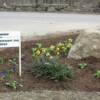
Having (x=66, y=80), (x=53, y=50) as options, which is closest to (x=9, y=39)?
(x=66, y=80)

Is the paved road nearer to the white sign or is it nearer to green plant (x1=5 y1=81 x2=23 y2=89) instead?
the white sign

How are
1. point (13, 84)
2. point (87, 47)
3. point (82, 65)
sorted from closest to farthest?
point (13, 84), point (82, 65), point (87, 47)

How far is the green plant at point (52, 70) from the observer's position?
689 cm

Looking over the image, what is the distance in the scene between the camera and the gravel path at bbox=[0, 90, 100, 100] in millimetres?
6352

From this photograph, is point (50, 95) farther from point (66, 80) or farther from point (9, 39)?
point (9, 39)

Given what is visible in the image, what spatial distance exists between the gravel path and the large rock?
1524 mm

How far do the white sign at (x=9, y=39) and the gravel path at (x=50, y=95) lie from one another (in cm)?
96

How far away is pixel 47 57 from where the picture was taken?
762 centimetres

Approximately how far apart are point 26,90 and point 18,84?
220 mm


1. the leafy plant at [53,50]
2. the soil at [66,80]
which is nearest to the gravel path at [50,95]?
the soil at [66,80]

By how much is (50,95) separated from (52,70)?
2.04ft

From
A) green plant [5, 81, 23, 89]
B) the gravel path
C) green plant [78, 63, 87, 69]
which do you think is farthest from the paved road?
the gravel path

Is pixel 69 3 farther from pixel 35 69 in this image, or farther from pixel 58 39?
pixel 35 69

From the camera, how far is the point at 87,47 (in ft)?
26.0
